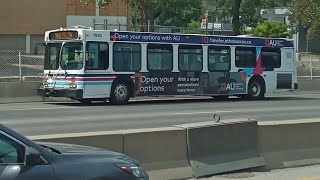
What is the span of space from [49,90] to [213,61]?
23.6 feet

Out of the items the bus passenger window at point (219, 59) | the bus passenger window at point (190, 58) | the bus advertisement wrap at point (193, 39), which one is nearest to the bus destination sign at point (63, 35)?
the bus advertisement wrap at point (193, 39)

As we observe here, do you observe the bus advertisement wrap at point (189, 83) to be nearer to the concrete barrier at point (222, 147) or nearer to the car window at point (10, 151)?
the concrete barrier at point (222, 147)

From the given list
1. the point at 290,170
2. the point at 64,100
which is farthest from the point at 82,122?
the point at 64,100

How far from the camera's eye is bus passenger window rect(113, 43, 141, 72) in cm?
2197

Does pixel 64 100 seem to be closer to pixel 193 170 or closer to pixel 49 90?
pixel 49 90

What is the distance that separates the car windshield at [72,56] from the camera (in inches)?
838

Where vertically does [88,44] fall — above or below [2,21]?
below

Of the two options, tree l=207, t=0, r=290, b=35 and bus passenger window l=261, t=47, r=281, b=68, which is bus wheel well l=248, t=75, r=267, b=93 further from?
tree l=207, t=0, r=290, b=35

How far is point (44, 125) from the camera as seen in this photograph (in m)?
14.9

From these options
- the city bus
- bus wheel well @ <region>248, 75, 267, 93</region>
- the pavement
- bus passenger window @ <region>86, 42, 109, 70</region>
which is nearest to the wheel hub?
the city bus

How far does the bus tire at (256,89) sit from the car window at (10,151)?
2214 cm

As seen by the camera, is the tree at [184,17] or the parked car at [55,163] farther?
the tree at [184,17]

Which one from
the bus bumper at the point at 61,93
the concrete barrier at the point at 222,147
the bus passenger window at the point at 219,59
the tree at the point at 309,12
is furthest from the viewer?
the tree at the point at 309,12

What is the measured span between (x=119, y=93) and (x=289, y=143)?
42.7ft
